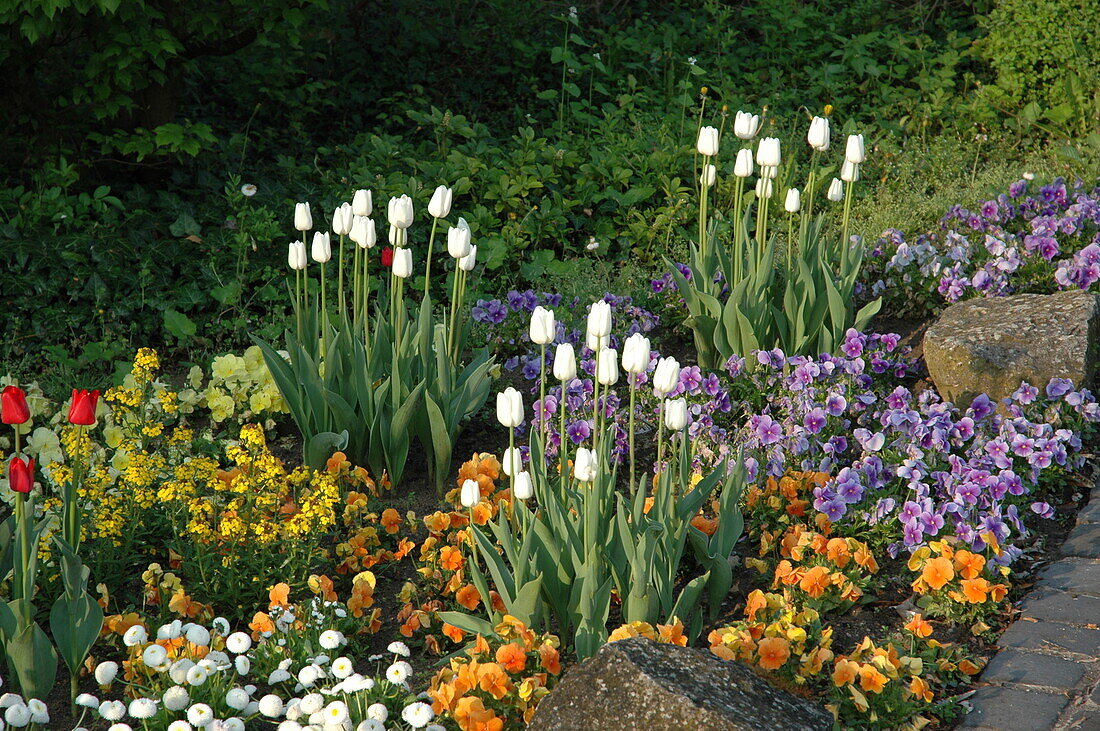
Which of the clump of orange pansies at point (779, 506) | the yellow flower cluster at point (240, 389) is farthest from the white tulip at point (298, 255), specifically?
the clump of orange pansies at point (779, 506)

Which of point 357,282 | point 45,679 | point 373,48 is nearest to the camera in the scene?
point 45,679

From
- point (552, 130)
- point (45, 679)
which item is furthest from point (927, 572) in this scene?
point (552, 130)

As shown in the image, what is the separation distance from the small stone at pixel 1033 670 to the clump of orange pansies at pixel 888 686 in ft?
0.22

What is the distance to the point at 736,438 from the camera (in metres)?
3.73

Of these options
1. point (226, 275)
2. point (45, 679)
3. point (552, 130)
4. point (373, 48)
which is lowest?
point (45, 679)

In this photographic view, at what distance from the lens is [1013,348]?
404 centimetres

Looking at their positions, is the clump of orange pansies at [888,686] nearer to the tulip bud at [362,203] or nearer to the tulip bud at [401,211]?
the tulip bud at [401,211]

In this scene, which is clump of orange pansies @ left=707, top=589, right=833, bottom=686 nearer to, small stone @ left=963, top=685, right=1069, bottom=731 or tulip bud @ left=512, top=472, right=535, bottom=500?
small stone @ left=963, top=685, right=1069, bottom=731

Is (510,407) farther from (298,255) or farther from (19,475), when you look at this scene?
(298,255)

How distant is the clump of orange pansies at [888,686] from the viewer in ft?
8.49

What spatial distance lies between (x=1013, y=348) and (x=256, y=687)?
287 centimetres

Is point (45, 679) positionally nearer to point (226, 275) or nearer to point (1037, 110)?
point (226, 275)

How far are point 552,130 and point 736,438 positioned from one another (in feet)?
13.0

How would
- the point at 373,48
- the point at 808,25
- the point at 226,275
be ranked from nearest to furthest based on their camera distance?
the point at 226,275
the point at 373,48
the point at 808,25
